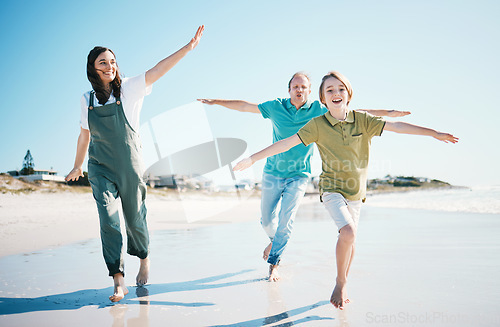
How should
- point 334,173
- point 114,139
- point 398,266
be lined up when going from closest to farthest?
point 334,173, point 114,139, point 398,266

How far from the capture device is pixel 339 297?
258 centimetres

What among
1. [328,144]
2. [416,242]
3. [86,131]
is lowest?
[416,242]

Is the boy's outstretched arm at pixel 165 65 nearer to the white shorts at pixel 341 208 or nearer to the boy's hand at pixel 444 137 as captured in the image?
the white shorts at pixel 341 208

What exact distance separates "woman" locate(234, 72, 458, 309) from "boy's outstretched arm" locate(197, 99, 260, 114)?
1.47 m

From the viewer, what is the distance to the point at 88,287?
3344mm

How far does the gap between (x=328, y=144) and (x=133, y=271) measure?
2.53m

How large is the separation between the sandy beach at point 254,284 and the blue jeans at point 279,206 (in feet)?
1.08

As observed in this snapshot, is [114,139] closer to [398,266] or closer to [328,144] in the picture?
[328,144]

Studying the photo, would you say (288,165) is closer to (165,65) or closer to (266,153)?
(266,153)

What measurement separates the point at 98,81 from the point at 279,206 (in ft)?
7.39

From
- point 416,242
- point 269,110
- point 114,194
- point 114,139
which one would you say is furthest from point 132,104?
point 416,242

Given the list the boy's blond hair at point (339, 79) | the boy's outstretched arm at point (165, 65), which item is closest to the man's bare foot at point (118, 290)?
the boy's outstretched arm at point (165, 65)

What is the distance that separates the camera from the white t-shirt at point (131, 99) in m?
3.13

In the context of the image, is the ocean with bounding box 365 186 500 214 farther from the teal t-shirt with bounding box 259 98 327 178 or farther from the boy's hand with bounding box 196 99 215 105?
the boy's hand with bounding box 196 99 215 105
